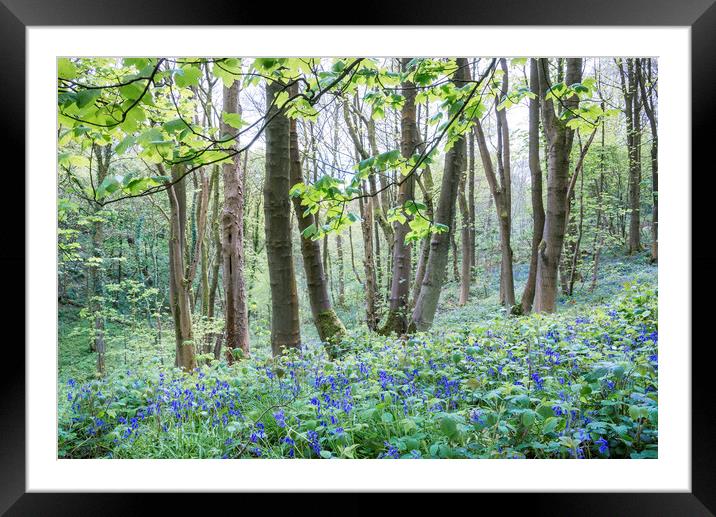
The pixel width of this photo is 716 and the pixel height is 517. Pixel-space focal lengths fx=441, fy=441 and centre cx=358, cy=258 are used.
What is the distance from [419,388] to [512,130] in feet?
18.3

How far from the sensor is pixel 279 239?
2.52m

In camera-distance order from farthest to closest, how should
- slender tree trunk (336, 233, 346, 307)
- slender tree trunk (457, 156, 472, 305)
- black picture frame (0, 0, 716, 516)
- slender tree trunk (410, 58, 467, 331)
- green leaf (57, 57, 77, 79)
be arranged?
slender tree trunk (336, 233, 346, 307), slender tree trunk (457, 156, 472, 305), slender tree trunk (410, 58, 467, 331), green leaf (57, 57, 77, 79), black picture frame (0, 0, 716, 516)

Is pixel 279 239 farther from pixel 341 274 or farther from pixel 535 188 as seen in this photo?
pixel 341 274

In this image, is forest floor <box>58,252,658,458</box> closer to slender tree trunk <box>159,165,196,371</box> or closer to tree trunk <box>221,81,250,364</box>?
tree trunk <box>221,81,250,364</box>

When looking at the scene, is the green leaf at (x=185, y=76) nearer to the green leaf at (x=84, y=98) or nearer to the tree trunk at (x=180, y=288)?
the green leaf at (x=84, y=98)

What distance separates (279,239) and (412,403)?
4.33ft

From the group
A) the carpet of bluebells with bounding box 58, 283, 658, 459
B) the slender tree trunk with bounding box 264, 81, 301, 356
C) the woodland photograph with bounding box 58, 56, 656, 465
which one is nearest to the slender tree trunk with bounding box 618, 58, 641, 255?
the woodland photograph with bounding box 58, 56, 656, 465

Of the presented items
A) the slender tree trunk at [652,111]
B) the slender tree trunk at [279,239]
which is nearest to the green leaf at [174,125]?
the slender tree trunk at [279,239]

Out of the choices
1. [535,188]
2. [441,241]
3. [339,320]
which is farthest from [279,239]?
[535,188]

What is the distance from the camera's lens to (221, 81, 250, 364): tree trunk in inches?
147

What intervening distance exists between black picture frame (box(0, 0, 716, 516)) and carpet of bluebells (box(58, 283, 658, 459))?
0.20m
